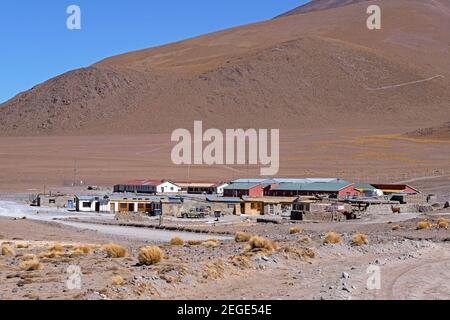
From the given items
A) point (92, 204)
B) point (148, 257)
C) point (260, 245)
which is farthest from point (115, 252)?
point (92, 204)

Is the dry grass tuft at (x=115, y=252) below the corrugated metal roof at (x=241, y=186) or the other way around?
below

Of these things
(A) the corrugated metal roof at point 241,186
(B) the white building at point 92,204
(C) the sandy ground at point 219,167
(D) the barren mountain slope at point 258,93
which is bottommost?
(B) the white building at point 92,204

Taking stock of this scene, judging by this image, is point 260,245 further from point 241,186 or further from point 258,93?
point 258,93

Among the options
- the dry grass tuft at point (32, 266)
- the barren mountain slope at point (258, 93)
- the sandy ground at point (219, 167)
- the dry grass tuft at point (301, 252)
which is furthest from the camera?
the barren mountain slope at point (258, 93)

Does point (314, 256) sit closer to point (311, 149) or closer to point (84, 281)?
point (84, 281)

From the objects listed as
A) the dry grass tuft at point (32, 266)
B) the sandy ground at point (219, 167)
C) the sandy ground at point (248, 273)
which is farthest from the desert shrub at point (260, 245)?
the sandy ground at point (219, 167)

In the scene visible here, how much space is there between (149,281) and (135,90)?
163267 mm

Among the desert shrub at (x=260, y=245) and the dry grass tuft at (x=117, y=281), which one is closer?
the dry grass tuft at (x=117, y=281)

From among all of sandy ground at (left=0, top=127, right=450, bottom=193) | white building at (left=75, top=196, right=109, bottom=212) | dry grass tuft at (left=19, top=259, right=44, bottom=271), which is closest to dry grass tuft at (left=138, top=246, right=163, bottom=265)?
dry grass tuft at (left=19, top=259, right=44, bottom=271)

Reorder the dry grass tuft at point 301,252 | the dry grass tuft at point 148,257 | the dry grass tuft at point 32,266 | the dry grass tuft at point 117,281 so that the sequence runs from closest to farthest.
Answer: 1. the dry grass tuft at point 117,281
2. the dry grass tuft at point 32,266
3. the dry grass tuft at point 148,257
4. the dry grass tuft at point 301,252

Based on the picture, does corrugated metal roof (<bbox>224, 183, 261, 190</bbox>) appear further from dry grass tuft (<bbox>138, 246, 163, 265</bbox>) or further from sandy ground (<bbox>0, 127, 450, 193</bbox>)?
dry grass tuft (<bbox>138, 246, 163, 265</bbox>)

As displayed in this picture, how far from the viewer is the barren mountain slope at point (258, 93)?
152 meters

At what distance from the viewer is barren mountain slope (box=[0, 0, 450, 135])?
5965 inches

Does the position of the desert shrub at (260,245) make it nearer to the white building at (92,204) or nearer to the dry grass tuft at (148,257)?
the dry grass tuft at (148,257)
